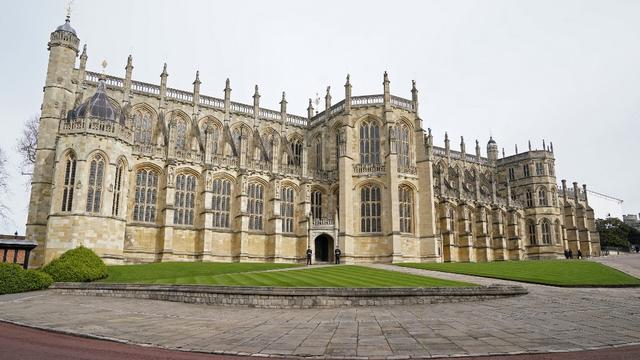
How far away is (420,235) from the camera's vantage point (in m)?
43.1

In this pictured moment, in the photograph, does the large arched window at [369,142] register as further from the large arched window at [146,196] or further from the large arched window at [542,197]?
the large arched window at [542,197]

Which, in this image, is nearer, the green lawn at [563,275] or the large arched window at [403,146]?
the green lawn at [563,275]

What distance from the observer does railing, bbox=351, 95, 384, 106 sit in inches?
1806

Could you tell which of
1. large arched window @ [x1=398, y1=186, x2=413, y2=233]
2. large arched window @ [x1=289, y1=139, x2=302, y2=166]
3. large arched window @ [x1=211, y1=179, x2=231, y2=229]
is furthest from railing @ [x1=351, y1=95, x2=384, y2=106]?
large arched window @ [x1=211, y1=179, x2=231, y2=229]

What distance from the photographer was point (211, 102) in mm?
46719

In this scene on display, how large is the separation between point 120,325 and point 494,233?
52120mm

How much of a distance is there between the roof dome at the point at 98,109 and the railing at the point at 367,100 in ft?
74.7

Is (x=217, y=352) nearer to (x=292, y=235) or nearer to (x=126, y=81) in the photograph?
(x=292, y=235)

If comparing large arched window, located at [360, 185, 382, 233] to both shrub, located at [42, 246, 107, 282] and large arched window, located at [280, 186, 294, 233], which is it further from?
shrub, located at [42, 246, 107, 282]

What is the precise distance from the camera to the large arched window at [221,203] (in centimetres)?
4159

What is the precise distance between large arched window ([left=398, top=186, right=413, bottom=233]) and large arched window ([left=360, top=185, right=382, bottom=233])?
7.48 ft

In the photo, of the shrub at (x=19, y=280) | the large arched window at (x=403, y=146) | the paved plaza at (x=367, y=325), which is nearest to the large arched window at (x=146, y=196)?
the shrub at (x=19, y=280)

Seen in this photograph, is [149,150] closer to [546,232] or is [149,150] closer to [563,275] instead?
[563,275]

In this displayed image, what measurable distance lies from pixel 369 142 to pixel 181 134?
18.9 meters
